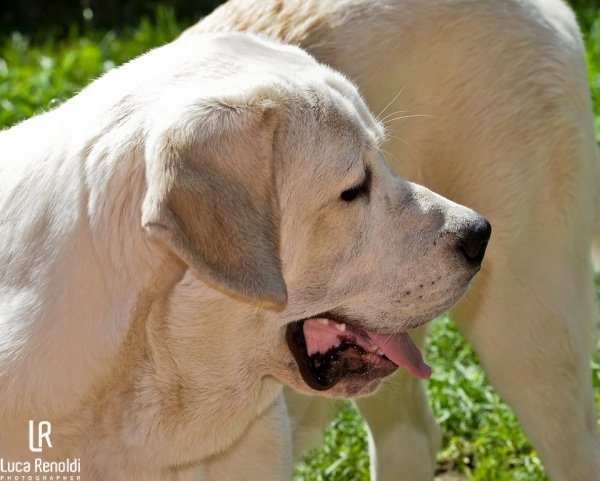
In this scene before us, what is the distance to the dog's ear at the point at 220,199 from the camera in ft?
7.39

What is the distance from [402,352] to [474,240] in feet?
1.37

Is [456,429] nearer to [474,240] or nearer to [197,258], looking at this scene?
[474,240]

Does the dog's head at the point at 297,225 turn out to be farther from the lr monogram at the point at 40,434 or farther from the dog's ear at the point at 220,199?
the lr monogram at the point at 40,434

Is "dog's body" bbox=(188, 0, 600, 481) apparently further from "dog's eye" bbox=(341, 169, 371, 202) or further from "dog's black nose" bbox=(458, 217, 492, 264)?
"dog's eye" bbox=(341, 169, 371, 202)

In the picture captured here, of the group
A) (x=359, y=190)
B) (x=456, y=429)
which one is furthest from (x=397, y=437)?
(x=359, y=190)

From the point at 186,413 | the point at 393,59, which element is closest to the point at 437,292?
the point at 186,413

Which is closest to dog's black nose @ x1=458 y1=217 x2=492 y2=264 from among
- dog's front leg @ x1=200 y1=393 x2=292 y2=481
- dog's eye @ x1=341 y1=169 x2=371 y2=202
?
dog's eye @ x1=341 y1=169 x2=371 y2=202

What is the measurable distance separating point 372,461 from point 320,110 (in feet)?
6.37

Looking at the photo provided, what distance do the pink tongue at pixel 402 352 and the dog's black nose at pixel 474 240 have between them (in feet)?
1.06

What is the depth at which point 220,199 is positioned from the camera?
91.2 inches

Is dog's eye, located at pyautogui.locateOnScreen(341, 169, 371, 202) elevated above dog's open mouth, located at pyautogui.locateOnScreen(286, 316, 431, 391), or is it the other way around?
dog's eye, located at pyautogui.locateOnScreen(341, 169, 371, 202)

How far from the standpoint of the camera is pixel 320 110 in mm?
2654

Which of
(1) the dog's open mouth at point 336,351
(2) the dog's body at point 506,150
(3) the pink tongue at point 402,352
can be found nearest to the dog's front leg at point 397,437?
(2) the dog's body at point 506,150

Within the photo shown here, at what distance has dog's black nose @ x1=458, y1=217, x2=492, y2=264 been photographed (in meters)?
2.78
